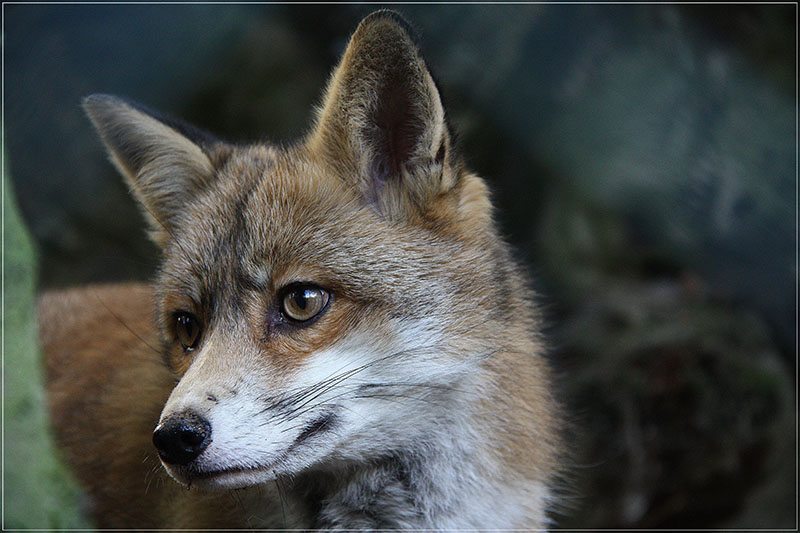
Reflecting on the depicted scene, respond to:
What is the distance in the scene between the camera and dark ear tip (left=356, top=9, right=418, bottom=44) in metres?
2.59

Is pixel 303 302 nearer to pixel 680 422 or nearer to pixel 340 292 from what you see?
pixel 340 292

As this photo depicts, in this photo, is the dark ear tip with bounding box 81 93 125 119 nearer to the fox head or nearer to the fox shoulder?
the fox head

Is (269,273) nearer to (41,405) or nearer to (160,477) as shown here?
(41,405)

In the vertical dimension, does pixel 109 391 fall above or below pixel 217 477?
below

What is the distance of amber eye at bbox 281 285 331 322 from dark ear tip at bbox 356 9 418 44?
92 centimetres

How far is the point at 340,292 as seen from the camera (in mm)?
2631

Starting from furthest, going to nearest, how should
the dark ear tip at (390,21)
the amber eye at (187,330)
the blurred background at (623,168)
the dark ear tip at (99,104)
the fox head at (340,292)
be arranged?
the blurred background at (623,168) < the dark ear tip at (99,104) < the amber eye at (187,330) < the dark ear tip at (390,21) < the fox head at (340,292)

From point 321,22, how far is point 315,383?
4.12m

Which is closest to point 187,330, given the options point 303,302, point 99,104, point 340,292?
point 303,302

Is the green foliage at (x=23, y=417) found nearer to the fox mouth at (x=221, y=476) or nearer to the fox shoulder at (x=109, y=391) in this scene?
the fox mouth at (x=221, y=476)

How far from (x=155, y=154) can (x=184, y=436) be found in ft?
4.98

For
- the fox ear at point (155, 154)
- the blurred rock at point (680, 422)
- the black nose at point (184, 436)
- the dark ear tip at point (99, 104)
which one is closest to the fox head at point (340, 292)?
the black nose at point (184, 436)

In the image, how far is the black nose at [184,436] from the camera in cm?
220

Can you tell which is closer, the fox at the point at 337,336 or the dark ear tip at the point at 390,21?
the fox at the point at 337,336
